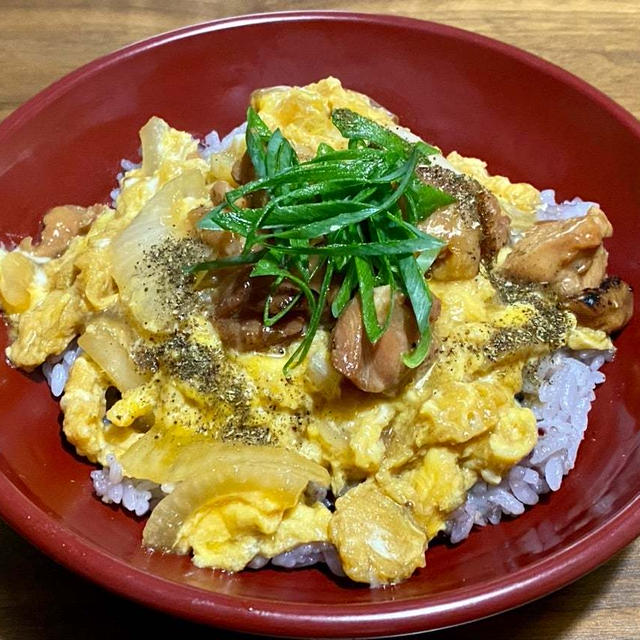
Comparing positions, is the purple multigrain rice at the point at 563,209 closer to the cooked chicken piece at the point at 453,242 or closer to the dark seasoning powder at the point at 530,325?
the dark seasoning powder at the point at 530,325

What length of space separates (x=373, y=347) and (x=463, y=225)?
1.71ft

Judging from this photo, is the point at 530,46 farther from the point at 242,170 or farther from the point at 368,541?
the point at 368,541

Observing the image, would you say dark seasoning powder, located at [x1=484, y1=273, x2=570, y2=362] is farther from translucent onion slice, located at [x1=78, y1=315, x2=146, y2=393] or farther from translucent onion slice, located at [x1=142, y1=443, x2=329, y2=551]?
translucent onion slice, located at [x1=78, y1=315, x2=146, y2=393]

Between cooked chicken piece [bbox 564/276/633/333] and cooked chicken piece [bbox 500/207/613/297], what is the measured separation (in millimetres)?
34

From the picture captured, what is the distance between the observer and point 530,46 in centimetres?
368

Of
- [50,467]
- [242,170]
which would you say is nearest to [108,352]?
[50,467]

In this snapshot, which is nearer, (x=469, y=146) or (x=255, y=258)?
(x=255, y=258)

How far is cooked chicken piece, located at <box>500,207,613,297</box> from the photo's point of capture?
2305 millimetres

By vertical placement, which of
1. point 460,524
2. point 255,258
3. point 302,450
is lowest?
point 460,524

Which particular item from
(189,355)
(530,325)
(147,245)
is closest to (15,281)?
(147,245)

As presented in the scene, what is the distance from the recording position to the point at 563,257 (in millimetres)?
2312

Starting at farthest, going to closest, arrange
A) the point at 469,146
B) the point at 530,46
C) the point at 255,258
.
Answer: the point at 530,46 < the point at 469,146 < the point at 255,258

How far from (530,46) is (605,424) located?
7.29 feet

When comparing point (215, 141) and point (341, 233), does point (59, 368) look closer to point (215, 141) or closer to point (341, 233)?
point (341, 233)
